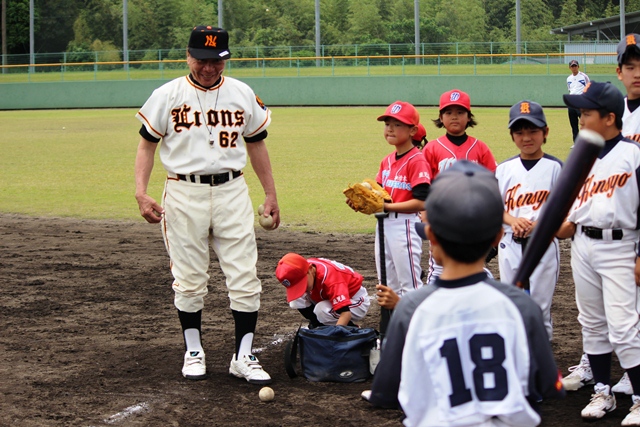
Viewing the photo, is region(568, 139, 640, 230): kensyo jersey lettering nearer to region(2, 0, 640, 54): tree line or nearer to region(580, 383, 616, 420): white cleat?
region(580, 383, 616, 420): white cleat

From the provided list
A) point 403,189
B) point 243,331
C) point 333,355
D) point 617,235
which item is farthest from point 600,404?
point 243,331

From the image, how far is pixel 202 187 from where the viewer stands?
554 cm

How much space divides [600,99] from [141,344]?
12.7 ft

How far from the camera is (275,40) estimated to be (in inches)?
2522

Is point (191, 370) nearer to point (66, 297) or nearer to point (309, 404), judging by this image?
point (309, 404)

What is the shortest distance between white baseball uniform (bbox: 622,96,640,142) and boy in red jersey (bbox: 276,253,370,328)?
7.43 ft

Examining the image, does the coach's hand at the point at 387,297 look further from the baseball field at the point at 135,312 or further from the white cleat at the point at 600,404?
the white cleat at the point at 600,404

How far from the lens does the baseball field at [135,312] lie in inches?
195

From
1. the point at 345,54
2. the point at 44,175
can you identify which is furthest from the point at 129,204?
the point at 345,54

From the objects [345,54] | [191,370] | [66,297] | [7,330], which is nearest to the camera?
[191,370]

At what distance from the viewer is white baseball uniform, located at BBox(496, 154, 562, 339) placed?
198 inches

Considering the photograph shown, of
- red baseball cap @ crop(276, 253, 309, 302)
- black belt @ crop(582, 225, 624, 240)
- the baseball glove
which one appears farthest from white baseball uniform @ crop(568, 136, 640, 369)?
red baseball cap @ crop(276, 253, 309, 302)

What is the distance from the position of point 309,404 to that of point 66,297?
3.68m

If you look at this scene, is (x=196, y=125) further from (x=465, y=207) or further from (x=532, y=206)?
(x=465, y=207)
